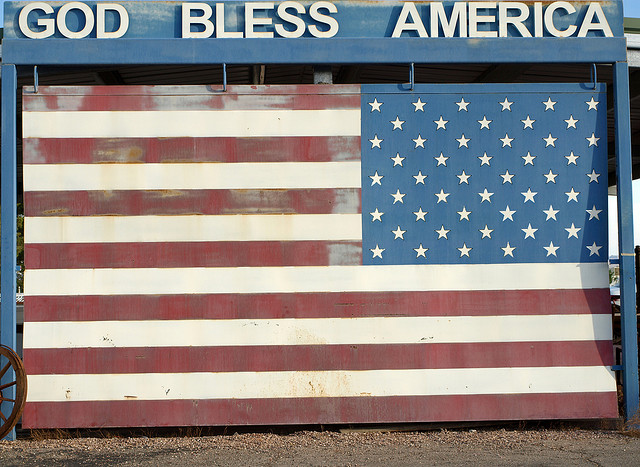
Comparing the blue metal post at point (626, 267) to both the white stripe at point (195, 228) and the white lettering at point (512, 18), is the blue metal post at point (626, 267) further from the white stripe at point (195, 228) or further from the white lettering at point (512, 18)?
the white stripe at point (195, 228)

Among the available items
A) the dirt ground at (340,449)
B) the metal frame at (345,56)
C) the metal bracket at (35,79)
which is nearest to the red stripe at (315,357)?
the metal frame at (345,56)

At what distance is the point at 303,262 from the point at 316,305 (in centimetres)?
47

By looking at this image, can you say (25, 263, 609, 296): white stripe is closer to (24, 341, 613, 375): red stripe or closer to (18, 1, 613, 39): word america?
(24, 341, 613, 375): red stripe

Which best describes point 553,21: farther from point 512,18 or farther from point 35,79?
point 35,79

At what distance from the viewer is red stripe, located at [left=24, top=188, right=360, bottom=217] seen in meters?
6.72

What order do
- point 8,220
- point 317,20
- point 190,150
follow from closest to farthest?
point 8,220 → point 190,150 → point 317,20

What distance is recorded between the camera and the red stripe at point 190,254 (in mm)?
6699

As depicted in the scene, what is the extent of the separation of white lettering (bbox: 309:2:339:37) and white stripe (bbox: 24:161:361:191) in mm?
1430

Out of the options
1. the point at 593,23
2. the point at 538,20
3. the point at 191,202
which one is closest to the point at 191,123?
the point at 191,202

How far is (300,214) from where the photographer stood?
6785 millimetres

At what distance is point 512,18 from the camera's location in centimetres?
696

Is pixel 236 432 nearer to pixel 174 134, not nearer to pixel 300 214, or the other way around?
pixel 300 214

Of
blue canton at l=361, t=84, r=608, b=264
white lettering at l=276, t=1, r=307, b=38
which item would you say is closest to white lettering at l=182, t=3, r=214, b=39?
white lettering at l=276, t=1, r=307, b=38

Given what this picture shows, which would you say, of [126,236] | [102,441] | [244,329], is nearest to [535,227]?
[244,329]
